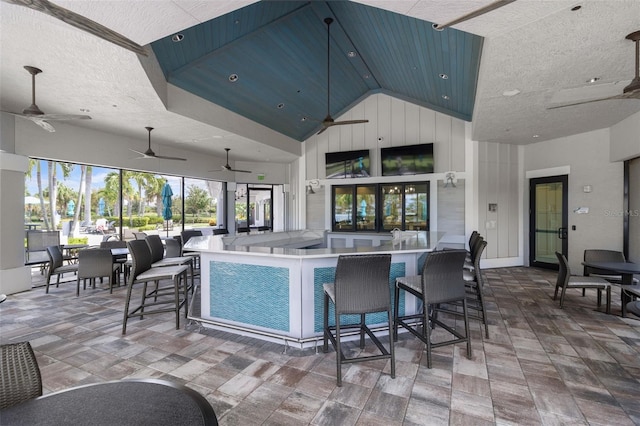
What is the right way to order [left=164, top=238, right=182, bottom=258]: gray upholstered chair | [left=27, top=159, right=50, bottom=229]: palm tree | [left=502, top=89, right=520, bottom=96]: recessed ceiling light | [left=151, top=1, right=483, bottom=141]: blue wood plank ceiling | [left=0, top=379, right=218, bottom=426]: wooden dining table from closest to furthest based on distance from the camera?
1. [left=0, top=379, right=218, bottom=426]: wooden dining table
2. [left=502, top=89, right=520, bottom=96]: recessed ceiling light
3. [left=151, top=1, right=483, bottom=141]: blue wood plank ceiling
4. [left=164, top=238, right=182, bottom=258]: gray upholstered chair
5. [left=27, top=159, right=50, bottom=229]: palm tree

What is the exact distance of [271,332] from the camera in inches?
121

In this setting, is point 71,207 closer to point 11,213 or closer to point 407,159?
point 11,213

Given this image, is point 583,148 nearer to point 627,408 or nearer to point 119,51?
point 627,408

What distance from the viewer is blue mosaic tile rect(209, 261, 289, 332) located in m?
3.03

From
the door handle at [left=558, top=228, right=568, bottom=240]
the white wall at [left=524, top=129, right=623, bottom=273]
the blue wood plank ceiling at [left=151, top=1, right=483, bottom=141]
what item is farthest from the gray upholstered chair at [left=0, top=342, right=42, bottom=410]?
the door handle at [left=558, top=228, right=568, bottom=240]

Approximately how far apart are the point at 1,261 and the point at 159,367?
4514mm

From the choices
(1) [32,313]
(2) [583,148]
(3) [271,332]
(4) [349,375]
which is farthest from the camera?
(2) [583,148]

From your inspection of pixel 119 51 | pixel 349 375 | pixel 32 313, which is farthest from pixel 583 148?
pixel 32 313

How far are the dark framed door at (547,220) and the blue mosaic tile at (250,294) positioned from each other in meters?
6.58

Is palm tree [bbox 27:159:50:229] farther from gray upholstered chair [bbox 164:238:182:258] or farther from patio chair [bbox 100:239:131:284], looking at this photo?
gray upholstered chair [bbox 164:238:182:258]

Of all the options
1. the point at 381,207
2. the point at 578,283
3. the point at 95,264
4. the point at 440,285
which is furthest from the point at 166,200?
the point at 578,283

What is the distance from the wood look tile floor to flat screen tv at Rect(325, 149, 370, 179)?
5.22 m

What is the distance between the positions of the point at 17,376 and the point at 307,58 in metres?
6.07

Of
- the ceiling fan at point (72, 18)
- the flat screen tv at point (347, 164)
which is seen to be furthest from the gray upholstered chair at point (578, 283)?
the ceiling fan at point (72, 18)
